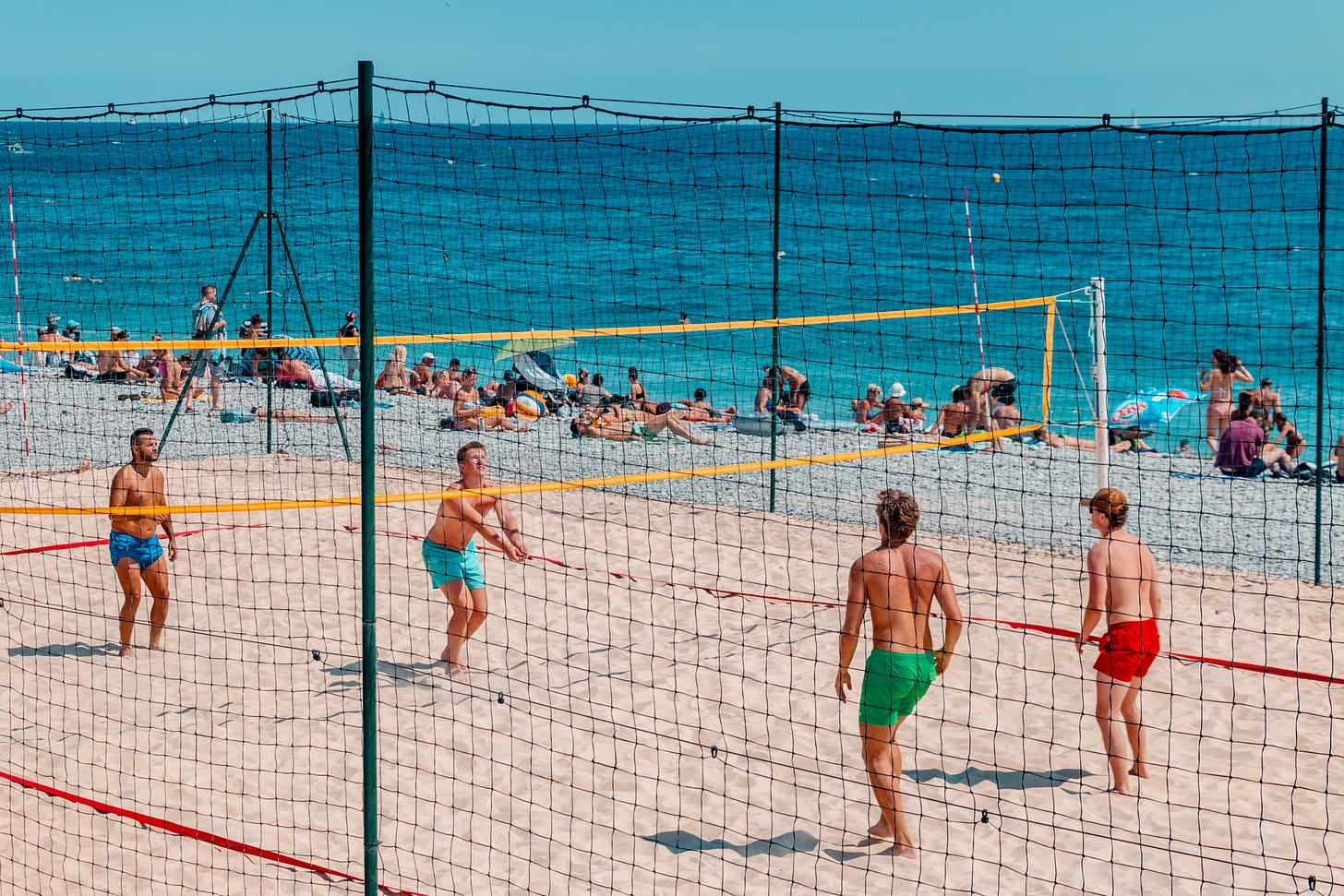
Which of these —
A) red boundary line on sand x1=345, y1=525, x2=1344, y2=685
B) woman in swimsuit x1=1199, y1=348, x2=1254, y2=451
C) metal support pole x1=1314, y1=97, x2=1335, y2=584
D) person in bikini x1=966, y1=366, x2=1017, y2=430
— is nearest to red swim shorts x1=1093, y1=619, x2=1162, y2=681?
red boundary line on sand x1=345, y1=525, x2=1344, y2=685

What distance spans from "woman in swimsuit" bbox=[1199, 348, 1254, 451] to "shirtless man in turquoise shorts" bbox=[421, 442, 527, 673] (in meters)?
7.52

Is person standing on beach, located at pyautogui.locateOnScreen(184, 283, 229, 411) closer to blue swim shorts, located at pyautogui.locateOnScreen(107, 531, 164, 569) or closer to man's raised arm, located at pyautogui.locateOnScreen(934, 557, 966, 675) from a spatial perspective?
blue swim shorts, located at pyautogui.locateOnScreen(107, 531, 164, 569)

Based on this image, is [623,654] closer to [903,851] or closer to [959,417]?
[903,851]

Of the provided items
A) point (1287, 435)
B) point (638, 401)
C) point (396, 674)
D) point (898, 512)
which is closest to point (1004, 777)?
point (898, 512)

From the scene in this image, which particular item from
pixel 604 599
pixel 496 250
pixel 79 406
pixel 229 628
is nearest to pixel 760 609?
pixel 604 599

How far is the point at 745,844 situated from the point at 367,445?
7.72 ft

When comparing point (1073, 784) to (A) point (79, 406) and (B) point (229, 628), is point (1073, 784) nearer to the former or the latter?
(B) point (229, 628)

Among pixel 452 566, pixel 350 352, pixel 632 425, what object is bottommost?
pixel 452 566

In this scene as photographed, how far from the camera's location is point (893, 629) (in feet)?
15.6

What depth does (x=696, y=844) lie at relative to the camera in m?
5.09

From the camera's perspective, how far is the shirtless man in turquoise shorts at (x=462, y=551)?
6.51m

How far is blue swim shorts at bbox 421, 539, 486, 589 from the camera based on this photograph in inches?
259

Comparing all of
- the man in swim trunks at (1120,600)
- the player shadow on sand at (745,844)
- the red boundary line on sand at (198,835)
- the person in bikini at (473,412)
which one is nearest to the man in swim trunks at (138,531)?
the red boundary line on sand at (198,835)

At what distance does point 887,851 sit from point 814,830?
1.06 feet
